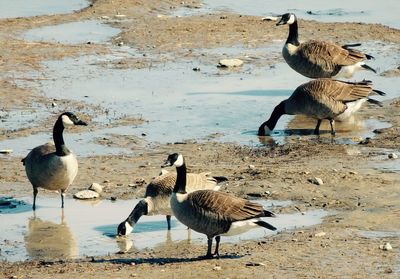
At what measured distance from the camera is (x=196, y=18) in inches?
1082

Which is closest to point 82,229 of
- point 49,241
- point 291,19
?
point 49,241

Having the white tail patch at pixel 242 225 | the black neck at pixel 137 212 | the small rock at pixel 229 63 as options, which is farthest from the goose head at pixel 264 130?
the white tail patch at pixel 242 225

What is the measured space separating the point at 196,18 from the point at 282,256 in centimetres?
1679

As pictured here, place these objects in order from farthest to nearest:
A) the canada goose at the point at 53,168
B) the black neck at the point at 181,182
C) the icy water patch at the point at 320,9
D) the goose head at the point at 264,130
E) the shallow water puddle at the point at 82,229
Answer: the icy water patch at the point at 320,9, the goose head at the point at 264,130, the canada goose at the point at 53,168, the shallow water puddle at the point at 82,229, the black neck at the point at 181,182

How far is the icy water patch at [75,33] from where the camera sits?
24.9 meters

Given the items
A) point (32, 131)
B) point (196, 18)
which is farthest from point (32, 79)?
point (196, 18)

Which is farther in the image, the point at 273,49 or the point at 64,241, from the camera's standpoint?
the point at 273,49

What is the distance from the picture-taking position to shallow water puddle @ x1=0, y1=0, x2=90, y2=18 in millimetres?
28219

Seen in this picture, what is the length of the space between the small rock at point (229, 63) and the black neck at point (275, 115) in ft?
14.6

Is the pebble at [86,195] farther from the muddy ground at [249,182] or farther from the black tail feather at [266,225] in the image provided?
the black tail feather at [266,225]

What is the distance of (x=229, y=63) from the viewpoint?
22.6m

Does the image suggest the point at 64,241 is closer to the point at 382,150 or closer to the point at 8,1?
the point at 382,150

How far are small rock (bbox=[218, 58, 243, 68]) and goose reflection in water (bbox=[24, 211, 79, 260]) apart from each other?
31.5ft

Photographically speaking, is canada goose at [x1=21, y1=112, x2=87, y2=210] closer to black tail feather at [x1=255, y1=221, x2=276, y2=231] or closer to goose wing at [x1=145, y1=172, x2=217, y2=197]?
goose wing at [x1=145, y1=172, x2=217, y2=197]
